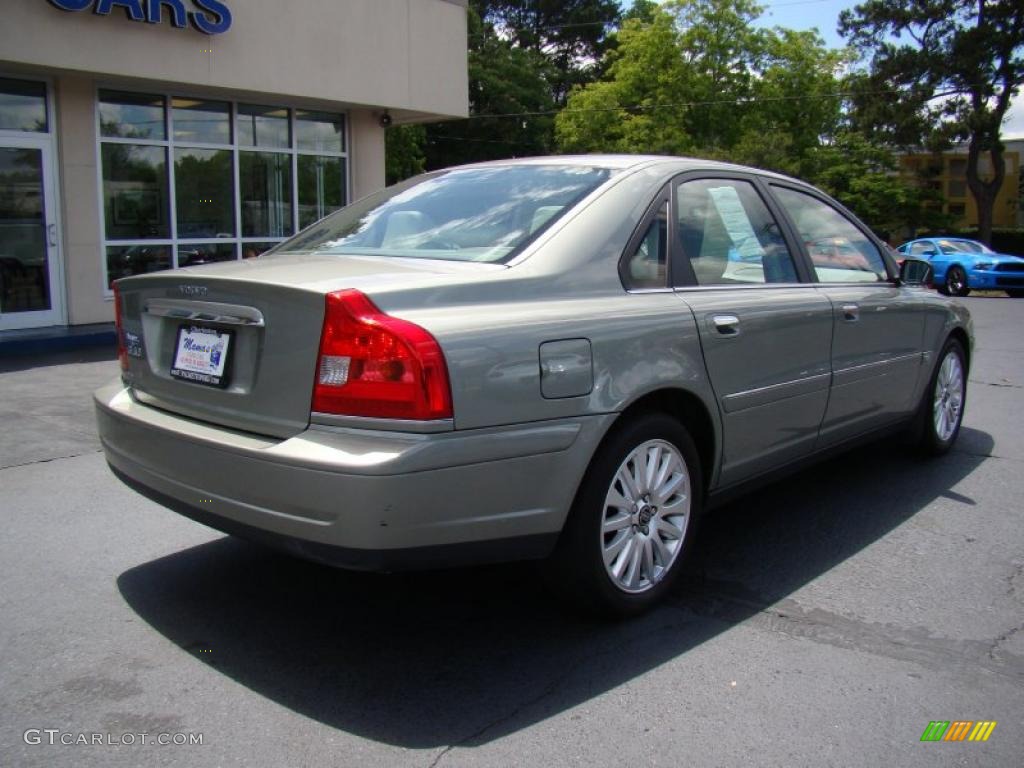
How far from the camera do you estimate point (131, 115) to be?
11.8 metres

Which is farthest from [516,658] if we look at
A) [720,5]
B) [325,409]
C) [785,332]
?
[720,5]

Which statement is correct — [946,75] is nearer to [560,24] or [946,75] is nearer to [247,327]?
[560,24]

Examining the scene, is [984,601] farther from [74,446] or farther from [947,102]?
[947,102]

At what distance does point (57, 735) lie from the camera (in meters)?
2.64

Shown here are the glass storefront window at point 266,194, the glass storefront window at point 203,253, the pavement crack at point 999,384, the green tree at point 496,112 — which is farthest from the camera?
the green tree at point 496,112

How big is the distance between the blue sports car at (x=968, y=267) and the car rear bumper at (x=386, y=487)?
21002 millimetres

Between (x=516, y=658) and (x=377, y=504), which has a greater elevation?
(x=377, y=504)

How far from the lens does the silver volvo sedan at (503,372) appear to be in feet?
9.04

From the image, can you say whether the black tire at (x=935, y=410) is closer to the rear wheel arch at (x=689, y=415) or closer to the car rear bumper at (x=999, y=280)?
the rear wheel arch at (x=689, y=415)

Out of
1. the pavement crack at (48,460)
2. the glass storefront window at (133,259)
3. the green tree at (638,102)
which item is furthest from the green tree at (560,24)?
the pavement crack at (48,460)

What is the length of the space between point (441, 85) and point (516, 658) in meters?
12.8

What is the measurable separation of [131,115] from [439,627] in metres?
10.3

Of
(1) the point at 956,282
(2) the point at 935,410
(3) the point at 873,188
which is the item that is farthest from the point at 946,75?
(2) the point at 935,410

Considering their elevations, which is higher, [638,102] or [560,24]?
[560,24]
